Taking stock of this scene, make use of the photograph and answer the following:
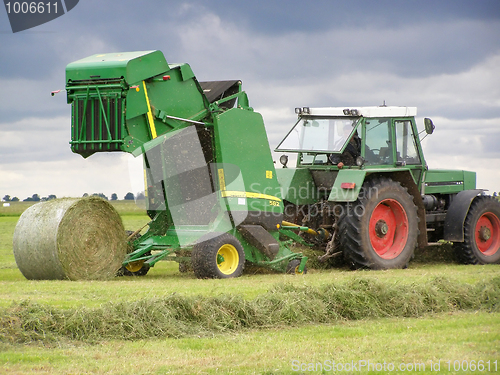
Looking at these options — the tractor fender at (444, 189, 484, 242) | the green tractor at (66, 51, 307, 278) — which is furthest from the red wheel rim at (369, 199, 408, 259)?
the green tractor at (66, 51, 307, 278)

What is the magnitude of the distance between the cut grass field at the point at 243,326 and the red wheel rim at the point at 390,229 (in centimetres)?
316

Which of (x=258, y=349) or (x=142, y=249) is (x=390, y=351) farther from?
(x=142, y=249)

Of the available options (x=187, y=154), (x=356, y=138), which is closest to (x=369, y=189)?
(x=356, y=138)

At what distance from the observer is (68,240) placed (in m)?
9.40

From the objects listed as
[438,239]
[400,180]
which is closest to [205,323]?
[400,180]

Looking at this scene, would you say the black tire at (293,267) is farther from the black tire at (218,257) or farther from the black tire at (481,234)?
the black tire at (481,234)

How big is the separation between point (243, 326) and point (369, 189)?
16.7 feet

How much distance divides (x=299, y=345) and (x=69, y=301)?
8.88 feet

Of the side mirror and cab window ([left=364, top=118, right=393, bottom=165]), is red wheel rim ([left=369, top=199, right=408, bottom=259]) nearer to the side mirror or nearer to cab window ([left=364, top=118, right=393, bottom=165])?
cab window ([left=364, top=118, right=393, bottom=165])

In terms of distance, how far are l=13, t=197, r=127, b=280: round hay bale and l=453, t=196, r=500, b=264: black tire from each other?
250 inches

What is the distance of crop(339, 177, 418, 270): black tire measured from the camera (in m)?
11.2

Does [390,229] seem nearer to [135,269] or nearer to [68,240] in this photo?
[135,269]

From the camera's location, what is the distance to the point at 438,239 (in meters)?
13.3

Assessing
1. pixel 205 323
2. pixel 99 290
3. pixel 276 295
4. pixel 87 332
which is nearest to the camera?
pixel 87 332
